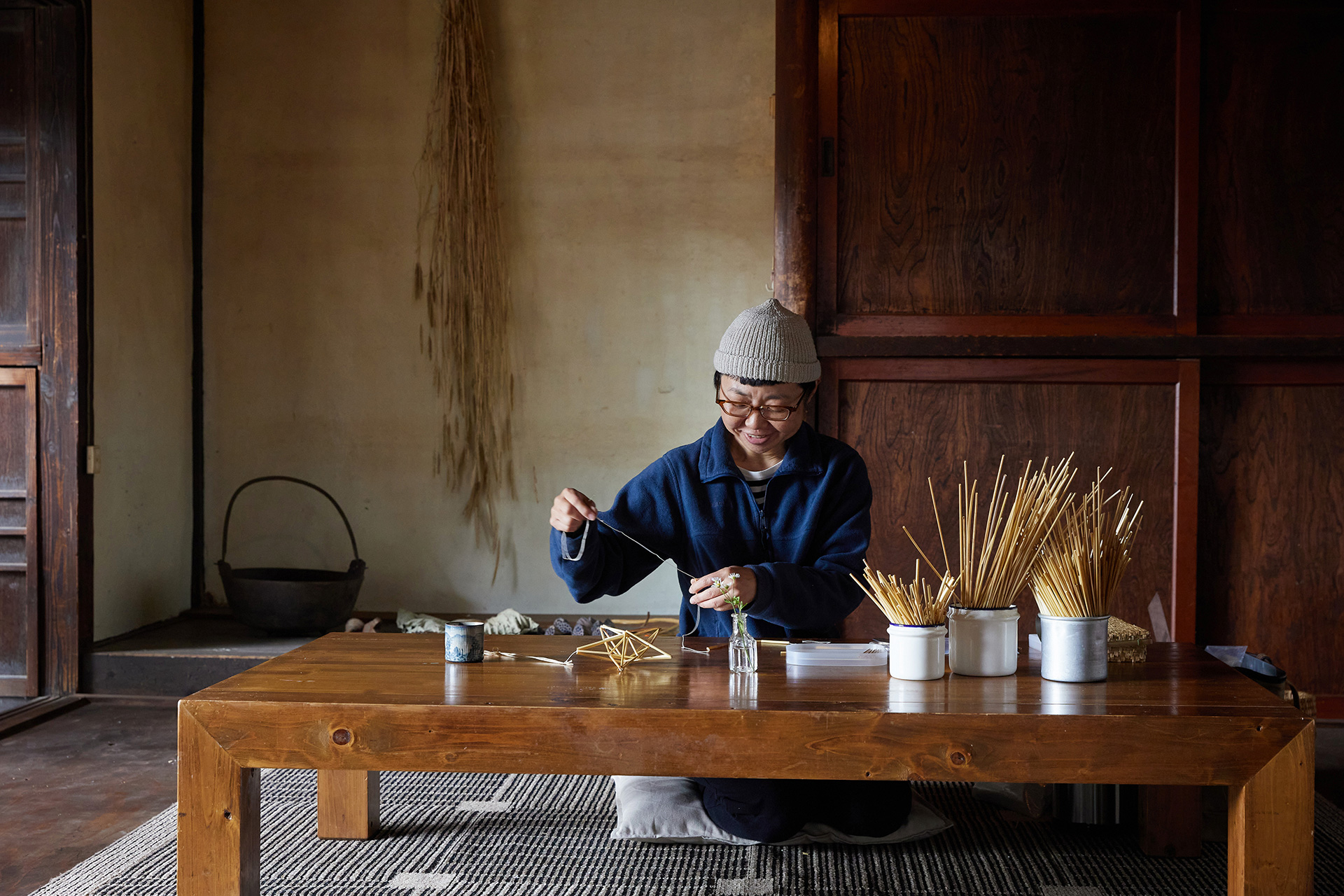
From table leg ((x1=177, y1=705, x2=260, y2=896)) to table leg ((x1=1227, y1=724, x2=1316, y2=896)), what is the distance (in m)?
1.41

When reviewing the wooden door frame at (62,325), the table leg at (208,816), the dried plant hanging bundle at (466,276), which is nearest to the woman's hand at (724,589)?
the table leg at (208,816)

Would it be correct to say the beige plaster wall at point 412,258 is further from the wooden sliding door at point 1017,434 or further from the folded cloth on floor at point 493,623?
the wooden sliding door at point 1017,434

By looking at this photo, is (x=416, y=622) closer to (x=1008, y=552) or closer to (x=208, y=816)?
(x=208, y=816)

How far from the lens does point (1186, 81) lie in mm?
3066

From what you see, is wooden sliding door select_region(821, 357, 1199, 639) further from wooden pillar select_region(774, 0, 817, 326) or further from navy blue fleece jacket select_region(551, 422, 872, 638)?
navy blue fleece jacket select_region(551, 422, 872, 638)

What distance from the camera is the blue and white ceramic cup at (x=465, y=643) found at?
180 cm

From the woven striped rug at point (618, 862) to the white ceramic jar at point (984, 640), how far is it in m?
0.59

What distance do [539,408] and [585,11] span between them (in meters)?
1.61

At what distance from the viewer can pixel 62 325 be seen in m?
3.40

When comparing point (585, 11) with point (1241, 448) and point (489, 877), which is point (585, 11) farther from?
point (489, 877)

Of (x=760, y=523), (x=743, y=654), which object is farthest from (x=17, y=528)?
(x=743, y=654)

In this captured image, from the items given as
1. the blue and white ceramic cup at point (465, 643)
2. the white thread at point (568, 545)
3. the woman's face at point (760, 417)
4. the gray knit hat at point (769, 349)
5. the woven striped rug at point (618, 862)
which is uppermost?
the gray knit hat at point (769, 349)

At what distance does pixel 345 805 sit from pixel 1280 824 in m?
1.78

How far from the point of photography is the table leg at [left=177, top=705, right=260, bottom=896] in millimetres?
1469
